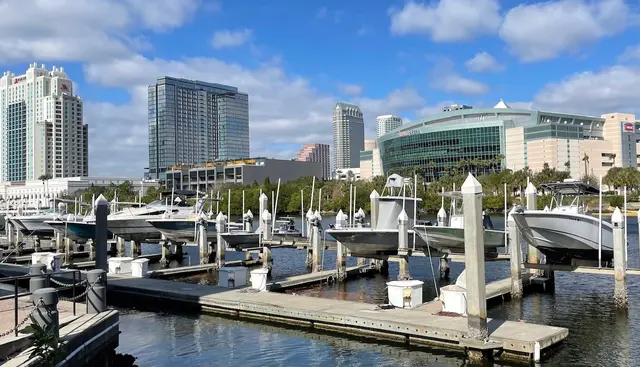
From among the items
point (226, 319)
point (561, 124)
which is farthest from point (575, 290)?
point (561, 124)

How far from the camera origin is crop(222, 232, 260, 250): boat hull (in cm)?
3816

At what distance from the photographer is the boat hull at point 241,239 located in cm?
3816

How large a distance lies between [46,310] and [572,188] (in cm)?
2330

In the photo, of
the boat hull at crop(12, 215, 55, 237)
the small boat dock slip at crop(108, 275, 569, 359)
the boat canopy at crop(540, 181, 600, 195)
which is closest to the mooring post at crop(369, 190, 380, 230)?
the small boat dock slip at crop(108, 275, 569, 359)

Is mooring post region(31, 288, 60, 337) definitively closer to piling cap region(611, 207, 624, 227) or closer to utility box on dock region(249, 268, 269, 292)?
utility box on dock region(249, 268, 269, 292)

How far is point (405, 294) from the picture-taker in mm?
20750

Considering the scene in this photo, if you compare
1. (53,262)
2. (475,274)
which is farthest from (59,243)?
(475,274)

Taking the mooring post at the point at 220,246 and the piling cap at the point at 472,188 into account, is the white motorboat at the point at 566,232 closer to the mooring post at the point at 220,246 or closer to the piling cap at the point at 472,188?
the piling cap at the point at 472,188

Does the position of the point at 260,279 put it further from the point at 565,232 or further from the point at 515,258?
the point at 565,232

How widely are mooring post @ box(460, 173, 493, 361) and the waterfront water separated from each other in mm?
733

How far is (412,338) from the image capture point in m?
17.5

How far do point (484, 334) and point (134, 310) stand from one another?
14.8 m

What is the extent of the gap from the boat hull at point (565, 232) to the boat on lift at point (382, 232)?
246 inches

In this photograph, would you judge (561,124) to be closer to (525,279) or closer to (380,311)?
(525,279)
